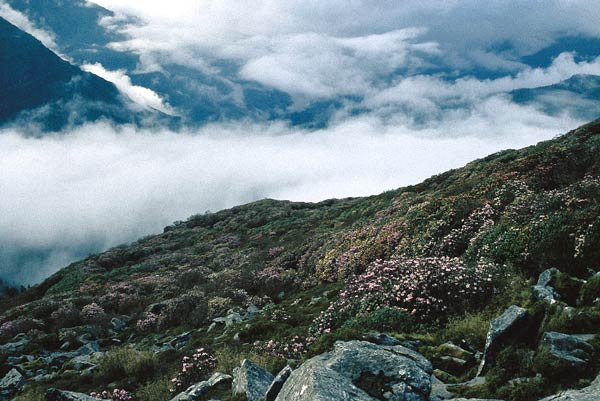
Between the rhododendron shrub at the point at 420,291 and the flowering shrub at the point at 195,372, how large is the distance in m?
3.01

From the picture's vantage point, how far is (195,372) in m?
12.4

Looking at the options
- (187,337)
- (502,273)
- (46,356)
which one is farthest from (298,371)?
(46,356)

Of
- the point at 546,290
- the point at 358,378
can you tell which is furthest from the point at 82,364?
the point at 546,290

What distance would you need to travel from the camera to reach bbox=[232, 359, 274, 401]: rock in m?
8.54

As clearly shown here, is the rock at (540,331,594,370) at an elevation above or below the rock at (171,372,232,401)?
above

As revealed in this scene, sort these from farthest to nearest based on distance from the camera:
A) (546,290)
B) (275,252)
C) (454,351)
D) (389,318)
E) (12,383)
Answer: (275,252), (12,383), (389,318), (546,290), (454,351)

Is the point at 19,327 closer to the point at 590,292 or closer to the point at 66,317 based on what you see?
the point at 66,317

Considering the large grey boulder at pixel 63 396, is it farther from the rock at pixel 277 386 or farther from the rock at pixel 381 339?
the rock at pixel 381 339

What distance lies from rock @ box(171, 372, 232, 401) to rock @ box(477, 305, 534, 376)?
5.70 meters

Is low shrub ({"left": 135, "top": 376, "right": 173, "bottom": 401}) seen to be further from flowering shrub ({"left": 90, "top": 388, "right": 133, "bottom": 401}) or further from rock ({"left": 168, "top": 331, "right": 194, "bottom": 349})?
rock ({"left": 168, "top": 331, "right": 194, "bottom": 349})

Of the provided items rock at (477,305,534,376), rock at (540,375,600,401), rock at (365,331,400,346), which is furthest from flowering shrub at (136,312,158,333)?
rock at (540,375,600,401)

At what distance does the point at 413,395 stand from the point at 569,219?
8.79 m

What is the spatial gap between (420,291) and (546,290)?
3511 mm

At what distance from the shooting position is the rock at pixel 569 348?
6.72m
